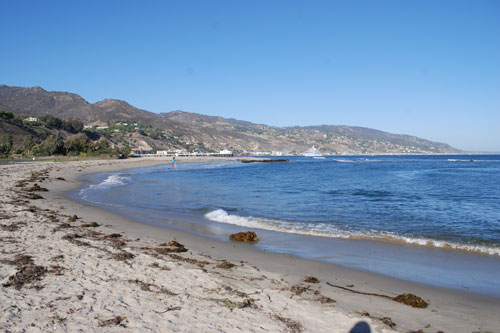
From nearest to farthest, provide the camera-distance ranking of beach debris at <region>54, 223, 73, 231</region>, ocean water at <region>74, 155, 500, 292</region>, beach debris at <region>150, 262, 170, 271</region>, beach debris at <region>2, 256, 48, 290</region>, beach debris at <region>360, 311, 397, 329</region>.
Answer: beach debris at <region>360, 311, 397, 329</region> → beach debris at <region>2, 256, 48, 290</region> → beach debris at <region>150, 262, 170, 271</region> → ocean water at <region>74, 155, 500, 292</region> → beach debris at <region>54, 223, 73, 231</region>

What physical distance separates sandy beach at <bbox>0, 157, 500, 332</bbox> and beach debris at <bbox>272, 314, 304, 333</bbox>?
15 mm

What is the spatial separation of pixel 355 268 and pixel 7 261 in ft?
23.9

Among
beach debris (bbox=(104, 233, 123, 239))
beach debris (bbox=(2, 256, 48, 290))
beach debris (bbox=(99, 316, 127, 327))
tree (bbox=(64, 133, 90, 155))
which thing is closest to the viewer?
beach debris (bbox=(99, 316, 127, 327))

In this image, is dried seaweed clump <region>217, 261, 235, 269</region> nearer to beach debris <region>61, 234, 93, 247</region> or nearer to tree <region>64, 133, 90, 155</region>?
beach debris <region>61, 234, 93, 247</region>

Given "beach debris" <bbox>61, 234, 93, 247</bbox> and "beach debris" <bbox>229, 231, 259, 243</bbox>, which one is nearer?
"beach debris" <bbox>61, 234, 93, 247</bbox>

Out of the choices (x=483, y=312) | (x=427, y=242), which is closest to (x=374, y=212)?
(x=427, y=242)

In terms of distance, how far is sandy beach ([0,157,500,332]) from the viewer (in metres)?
4.59

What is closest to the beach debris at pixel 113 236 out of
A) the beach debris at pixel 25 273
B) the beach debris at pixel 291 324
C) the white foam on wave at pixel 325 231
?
the beach debris at pixel 25 273

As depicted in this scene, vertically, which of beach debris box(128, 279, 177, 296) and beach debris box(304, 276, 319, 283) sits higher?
beach debris box(128, 279, 177, 296)

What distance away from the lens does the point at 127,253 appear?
772 cm

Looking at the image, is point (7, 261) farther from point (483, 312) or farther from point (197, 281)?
point (483, 312)

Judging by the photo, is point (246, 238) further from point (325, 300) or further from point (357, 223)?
point (357, 223)

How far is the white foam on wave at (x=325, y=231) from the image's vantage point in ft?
32.4

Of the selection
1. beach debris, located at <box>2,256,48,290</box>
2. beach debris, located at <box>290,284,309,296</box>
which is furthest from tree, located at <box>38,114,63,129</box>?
beach debris, located at <box>290,284,309,296</box>
